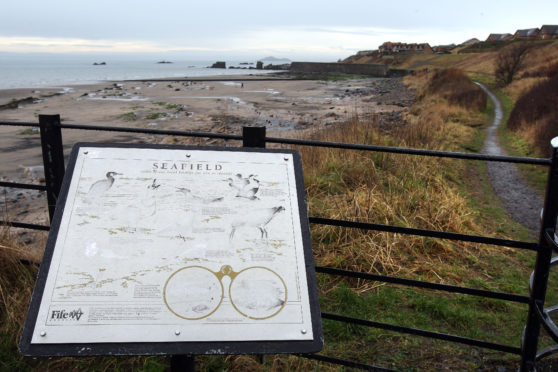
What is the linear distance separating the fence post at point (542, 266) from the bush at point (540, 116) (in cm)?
1240

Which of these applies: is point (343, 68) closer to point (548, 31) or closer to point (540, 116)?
point (548, 31)

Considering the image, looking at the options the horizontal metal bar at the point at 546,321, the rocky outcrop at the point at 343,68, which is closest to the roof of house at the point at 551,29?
the rocky outcrop at the point at 343,68

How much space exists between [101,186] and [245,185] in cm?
Answer: 77

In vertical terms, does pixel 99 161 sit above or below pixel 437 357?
above

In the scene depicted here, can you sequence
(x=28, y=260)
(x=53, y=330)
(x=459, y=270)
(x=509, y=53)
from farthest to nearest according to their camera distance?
(x=509, y=53) → (x=459, y=270) → (x=28, y=260) → (x=53, y=330)

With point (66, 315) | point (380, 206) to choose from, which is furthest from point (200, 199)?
point (380, 206)

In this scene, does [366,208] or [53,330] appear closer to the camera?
[53,330]

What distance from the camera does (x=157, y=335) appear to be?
1934 mm

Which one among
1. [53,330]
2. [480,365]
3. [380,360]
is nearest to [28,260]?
[53,330]

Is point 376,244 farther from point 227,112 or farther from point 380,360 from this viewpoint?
point 227,112

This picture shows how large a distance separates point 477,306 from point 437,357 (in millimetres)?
1276

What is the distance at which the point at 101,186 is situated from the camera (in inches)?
93.1

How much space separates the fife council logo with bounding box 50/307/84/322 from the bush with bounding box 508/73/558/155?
564 inches

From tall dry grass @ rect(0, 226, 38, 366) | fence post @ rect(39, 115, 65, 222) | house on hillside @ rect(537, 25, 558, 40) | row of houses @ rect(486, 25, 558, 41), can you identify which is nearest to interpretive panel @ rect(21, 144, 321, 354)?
fence post @ rect(39, 115, 65, 222)
